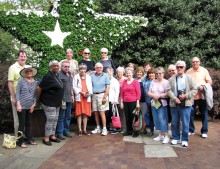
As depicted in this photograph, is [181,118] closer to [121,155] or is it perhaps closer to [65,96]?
[121,155]

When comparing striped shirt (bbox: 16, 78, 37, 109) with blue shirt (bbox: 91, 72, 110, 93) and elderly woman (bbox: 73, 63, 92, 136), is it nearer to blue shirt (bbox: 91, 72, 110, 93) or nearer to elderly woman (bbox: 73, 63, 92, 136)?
elderly woman (bbox: 73, 63, 92, 136)

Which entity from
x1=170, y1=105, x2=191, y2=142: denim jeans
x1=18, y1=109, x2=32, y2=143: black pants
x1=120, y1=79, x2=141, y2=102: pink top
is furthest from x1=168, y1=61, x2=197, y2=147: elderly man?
x1=18, y1=109, x2=32, y2=143: black pants

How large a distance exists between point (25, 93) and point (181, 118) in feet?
10.7

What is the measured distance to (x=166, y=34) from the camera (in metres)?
10.6

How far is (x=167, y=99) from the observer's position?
20.5 feet

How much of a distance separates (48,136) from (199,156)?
3.15 metres

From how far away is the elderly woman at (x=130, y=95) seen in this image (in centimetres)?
657

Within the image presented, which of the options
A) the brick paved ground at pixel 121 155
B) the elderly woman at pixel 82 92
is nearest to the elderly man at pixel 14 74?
the elderly woman at pixel 82 92

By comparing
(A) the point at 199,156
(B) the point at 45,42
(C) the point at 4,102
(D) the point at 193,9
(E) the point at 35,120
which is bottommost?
(A) the point at 199,156

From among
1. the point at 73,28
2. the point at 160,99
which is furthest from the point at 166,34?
the point at 160,99

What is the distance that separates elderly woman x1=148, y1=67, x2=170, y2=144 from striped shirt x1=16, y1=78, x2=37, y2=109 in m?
2.52

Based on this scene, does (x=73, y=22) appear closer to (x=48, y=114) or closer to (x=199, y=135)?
(x=48, y=114)

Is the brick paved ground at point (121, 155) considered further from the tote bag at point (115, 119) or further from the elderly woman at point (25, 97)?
the elderly woman at point (25, 97)

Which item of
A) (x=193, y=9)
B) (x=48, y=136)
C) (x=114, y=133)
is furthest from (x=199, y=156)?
(x=193, y=9)
